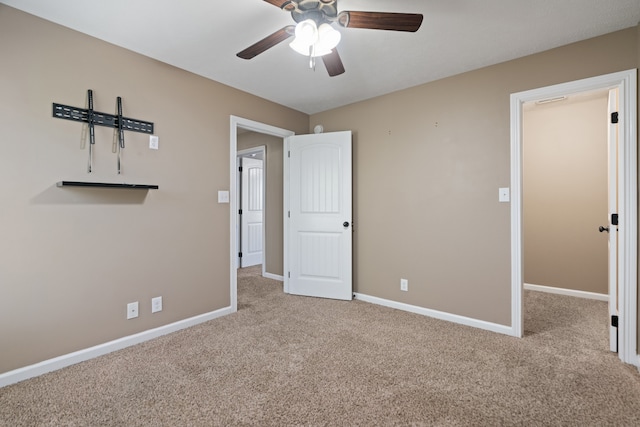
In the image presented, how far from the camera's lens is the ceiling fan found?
1565 mm

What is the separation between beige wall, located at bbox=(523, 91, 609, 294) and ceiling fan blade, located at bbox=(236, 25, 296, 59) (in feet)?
11.5

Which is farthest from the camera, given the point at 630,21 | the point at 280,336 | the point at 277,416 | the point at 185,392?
the point at 280,336

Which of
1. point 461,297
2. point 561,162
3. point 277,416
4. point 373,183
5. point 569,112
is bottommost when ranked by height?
point 277,416

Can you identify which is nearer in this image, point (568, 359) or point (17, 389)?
point (17, 389)

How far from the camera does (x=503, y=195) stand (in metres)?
2.59

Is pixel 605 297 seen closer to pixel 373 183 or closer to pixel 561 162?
pixel 561 162

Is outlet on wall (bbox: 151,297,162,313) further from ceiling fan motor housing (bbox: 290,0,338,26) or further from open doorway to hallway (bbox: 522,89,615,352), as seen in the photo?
open doorway to hallway (bbox: 522,89,615,352)

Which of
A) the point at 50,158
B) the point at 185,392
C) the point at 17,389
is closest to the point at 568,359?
the point at 185,392

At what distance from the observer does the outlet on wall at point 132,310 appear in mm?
2386

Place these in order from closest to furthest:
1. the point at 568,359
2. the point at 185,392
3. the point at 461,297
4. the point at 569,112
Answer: the point at 185,392 < the point at 568,359 < the point at 461,297 < the point at 569,112

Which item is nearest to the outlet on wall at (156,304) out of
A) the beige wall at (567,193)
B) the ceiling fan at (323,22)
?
the ceiling fan at (323,22)

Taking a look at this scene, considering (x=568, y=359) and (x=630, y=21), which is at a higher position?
(x=630, y=21)

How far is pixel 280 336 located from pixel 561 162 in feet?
13.1

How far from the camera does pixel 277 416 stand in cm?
158
